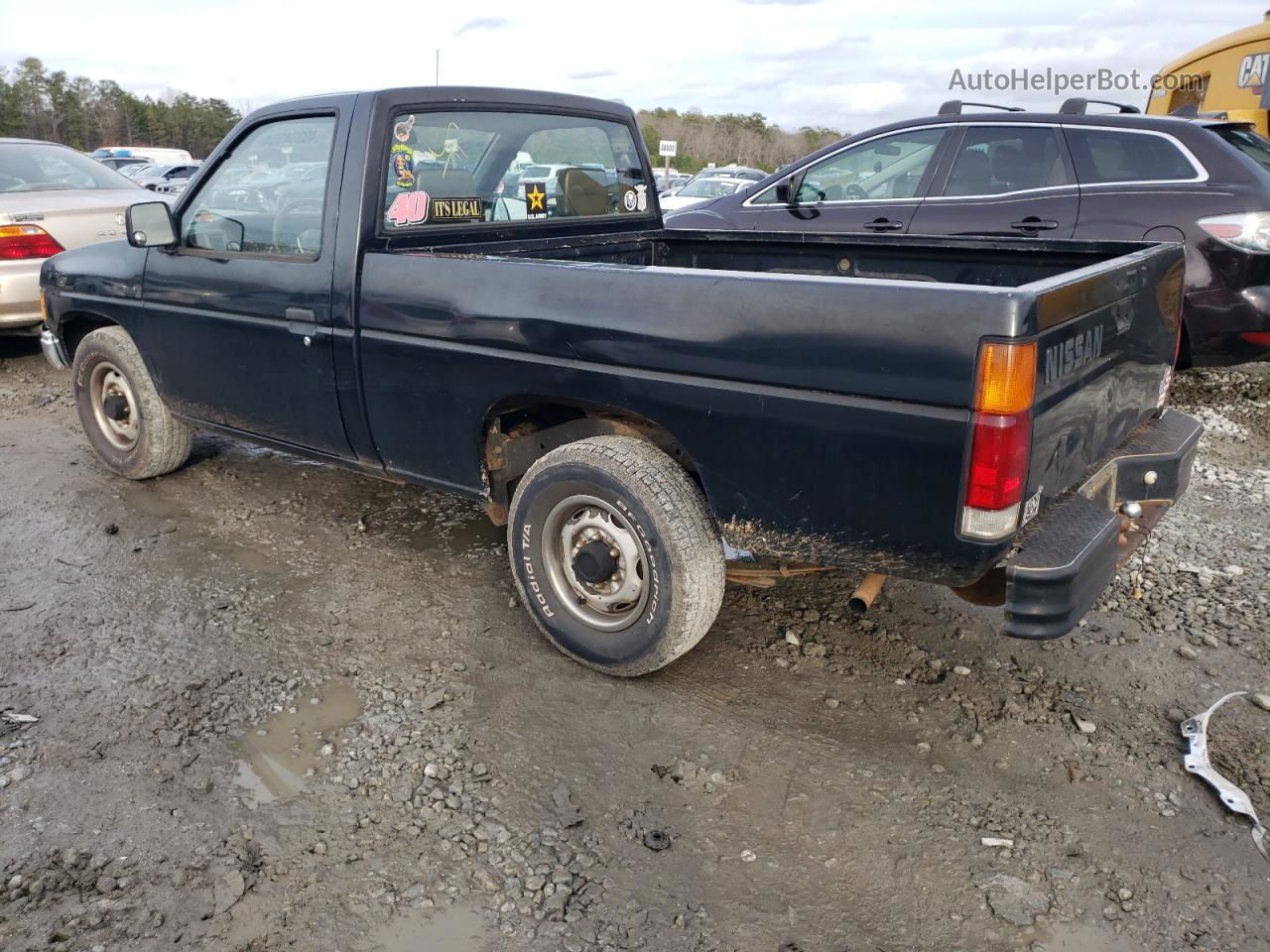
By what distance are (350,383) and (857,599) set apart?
2.02 meters

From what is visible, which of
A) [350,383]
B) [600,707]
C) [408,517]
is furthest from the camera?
[408,517]

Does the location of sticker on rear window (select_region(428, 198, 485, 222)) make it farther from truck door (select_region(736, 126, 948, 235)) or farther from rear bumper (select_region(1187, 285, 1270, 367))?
rear bumper (select_region(1187, 285, 1270, 367))

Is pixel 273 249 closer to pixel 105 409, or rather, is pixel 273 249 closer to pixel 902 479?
pixel 105 409

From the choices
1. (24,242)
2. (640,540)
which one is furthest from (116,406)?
(640,540)

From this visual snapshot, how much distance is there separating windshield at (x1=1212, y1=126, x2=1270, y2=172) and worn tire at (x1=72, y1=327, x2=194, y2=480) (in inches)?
238

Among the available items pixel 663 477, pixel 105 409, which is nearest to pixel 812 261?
pixel 663 477

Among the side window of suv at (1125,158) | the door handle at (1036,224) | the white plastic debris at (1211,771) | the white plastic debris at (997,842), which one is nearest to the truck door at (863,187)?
the door handle at (1036,224)

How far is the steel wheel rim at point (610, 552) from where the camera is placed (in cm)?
316

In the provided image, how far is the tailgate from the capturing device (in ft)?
8.04

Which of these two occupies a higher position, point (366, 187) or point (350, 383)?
point (366, 187)

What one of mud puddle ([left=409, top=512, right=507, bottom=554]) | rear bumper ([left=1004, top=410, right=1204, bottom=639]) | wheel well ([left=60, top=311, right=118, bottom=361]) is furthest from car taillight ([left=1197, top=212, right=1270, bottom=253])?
wheel well ([left=60, top=311, right=118, bottom=361])

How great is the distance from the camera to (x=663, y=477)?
9.91 ft

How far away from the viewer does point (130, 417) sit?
5.01 m

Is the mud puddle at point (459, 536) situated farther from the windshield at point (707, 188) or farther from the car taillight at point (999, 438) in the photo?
the windshield at point (707, 188)
